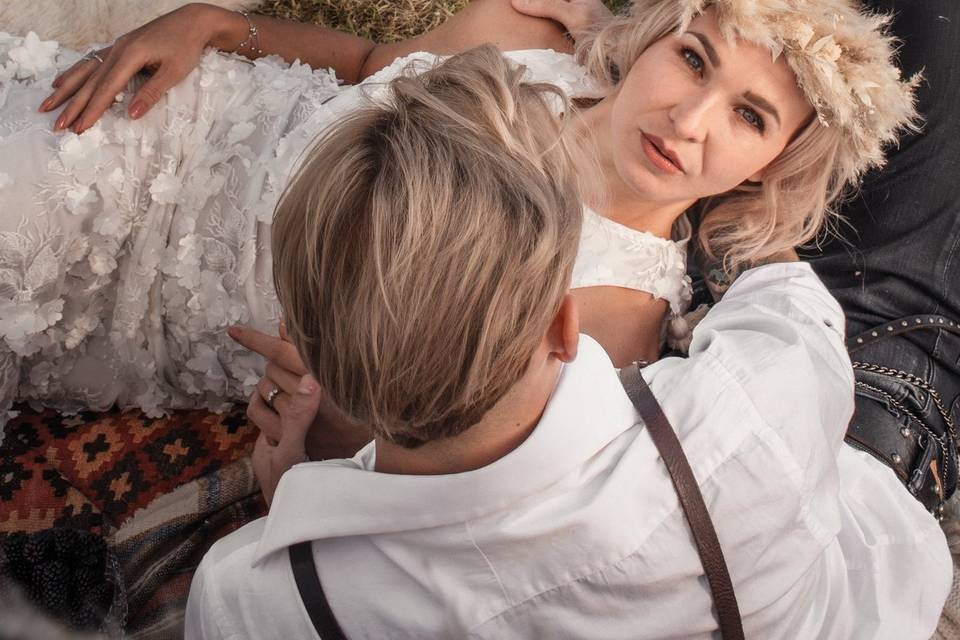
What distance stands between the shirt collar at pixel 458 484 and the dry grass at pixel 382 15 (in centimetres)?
253

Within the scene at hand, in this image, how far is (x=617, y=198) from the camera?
2385 mm

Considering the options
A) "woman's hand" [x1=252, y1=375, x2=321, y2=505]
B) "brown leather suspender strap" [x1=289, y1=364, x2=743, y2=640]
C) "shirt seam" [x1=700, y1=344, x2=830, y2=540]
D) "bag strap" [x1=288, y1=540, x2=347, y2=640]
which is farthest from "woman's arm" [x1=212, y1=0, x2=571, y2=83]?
"bag strap" [x1=288, y1=540, x2=347, y2=640]

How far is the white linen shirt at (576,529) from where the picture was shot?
1.26 m

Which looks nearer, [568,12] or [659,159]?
[659,159]

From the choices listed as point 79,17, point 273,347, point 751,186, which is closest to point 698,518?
point 273,347

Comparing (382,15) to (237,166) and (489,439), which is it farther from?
(489,439)

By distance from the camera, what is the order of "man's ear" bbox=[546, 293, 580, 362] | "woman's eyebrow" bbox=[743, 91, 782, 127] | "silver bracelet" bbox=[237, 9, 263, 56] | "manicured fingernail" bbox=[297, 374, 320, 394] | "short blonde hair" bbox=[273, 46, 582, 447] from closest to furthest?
"short blonde hair" bbox=[273, 46, 582, 447], "man's ear" bbox=[546, 293, 580, 362], "manicured fingernail" bbox=[297, 374, 320, 394], "woman's eyebrow" bbox=[743, 91, 782, 127], "silver bracelet" bbox=[237, 9, 263, 56]

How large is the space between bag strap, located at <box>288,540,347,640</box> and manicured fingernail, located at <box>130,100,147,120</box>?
4.61 feet

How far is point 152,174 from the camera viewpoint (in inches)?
88.7

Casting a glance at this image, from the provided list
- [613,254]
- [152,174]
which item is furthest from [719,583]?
[152,174]

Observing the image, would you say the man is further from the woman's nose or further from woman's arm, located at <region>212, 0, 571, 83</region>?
woman's arm, located at <region>212, 0, 571, 83</region>

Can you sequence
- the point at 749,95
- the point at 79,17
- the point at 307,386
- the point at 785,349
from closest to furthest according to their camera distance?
the point at 785,349, the point at 307,386, the point at 749,95, the point at 79,17

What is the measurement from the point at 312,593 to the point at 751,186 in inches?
76.6

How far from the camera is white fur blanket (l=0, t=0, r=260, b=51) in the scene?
2682mm
